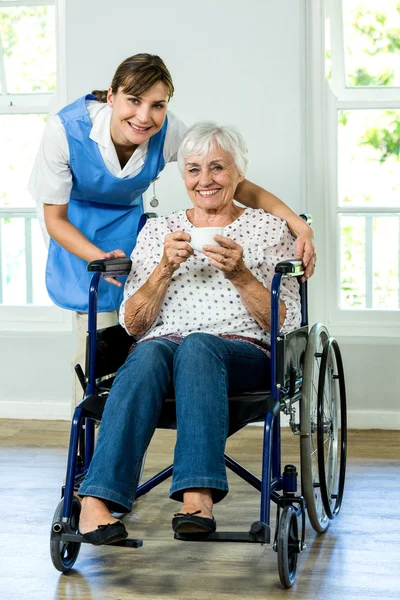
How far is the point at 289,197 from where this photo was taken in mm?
3650

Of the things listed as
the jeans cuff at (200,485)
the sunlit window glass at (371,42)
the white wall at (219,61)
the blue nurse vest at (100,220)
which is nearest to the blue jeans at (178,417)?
the jeans cuff at (200,485)

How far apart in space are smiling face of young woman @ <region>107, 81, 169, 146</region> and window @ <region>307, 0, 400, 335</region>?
1369 mm

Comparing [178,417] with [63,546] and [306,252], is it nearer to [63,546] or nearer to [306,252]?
[63,546]

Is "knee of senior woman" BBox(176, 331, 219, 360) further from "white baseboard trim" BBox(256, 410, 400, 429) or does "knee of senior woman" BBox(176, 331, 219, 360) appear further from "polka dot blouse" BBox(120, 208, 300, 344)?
"white baseboard trim" BBox(256, 410, 400, 429)

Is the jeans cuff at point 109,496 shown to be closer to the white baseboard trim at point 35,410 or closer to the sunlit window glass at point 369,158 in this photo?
the white baseboard trim at point 35,410

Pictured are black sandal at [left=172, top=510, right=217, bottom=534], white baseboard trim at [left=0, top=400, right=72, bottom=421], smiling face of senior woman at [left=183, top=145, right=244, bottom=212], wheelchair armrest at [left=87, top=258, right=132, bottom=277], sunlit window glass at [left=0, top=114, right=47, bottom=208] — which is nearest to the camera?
black sandal at [left=172, top=510, right=217, bottom=534]

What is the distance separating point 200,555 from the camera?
229 cm

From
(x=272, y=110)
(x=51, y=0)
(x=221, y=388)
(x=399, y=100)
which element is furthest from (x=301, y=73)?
(x=221, y=388)

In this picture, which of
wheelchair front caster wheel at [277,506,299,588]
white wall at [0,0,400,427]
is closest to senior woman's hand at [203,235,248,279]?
wheelchair front caster wheel at [277,506,299,588]

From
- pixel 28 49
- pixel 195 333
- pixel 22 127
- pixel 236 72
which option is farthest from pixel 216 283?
pixel 28 49

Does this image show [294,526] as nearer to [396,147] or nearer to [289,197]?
[289,197]

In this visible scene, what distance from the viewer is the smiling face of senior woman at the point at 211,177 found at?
2385 millimetres

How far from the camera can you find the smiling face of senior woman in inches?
93.9

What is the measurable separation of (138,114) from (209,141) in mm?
249
